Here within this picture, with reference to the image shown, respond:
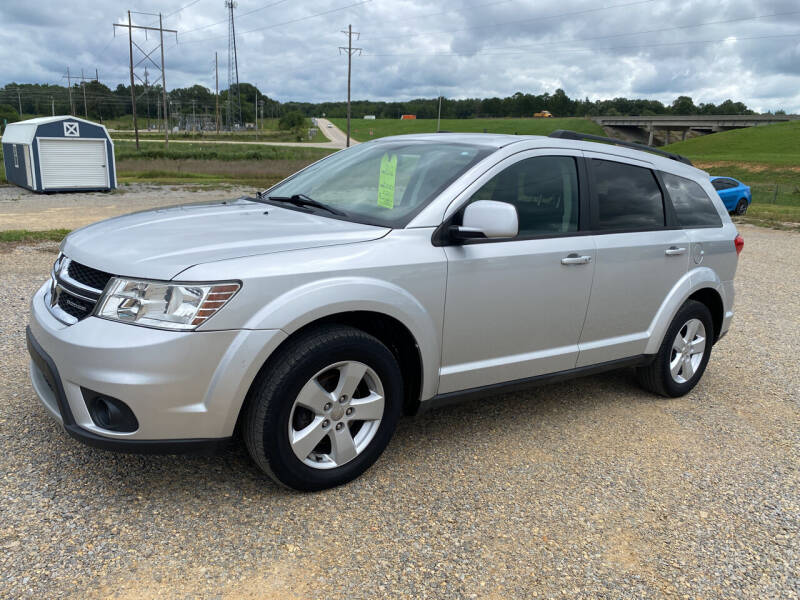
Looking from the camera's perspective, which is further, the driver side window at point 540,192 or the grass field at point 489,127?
the grass field at point 489,127

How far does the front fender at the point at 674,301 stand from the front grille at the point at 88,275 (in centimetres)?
337

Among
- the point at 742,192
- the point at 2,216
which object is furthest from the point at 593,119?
the point at 2,216

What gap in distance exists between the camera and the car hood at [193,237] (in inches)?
109

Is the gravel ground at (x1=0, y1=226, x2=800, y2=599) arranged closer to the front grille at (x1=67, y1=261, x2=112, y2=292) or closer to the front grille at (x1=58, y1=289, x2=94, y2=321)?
the front grille at (x1=58, y1=289, x2=94, y2=321)

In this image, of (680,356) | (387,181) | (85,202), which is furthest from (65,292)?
(85,202)

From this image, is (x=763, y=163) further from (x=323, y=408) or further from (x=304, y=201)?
(x=323, y=408)

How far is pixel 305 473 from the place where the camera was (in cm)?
304

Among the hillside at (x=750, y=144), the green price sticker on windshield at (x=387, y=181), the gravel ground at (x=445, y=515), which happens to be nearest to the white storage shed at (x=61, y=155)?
the gravel ground at (x=445, y=515)

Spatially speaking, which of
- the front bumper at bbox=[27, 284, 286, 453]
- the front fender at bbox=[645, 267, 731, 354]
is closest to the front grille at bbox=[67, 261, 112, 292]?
the front bumper at bbox=[27, 284, 286, 453]

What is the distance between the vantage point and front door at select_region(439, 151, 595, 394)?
3.41 metres

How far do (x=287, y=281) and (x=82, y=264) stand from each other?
0.97m

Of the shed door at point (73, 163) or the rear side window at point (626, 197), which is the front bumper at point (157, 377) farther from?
the shed door at point (73, 163)

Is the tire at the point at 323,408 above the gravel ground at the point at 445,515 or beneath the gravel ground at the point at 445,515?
above

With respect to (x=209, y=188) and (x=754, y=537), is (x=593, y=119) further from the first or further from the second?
(x=754, y=537)
